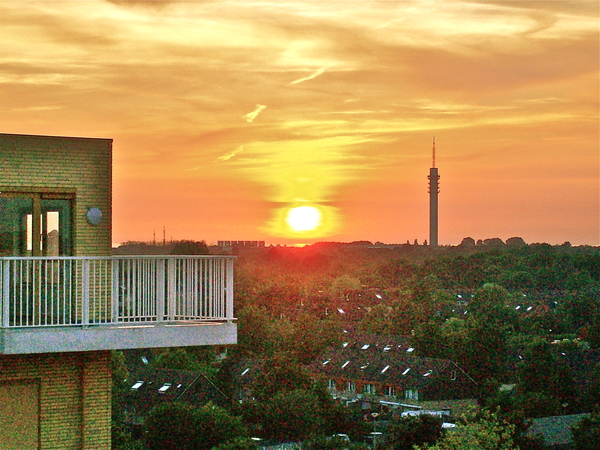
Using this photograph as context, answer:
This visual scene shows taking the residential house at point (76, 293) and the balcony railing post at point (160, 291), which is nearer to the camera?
the residential house at point (76, 293)

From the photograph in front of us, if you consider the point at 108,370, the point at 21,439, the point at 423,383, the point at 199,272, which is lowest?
the point at 423,383

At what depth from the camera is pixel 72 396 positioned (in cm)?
1435

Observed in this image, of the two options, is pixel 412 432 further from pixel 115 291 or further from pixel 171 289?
pixel 115 291

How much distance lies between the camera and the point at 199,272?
14.0 metres

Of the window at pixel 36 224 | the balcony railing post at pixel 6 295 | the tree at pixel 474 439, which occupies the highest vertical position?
the window at pixel 36 224

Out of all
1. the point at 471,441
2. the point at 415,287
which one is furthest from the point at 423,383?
the point at 415,287

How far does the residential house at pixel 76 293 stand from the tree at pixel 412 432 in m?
38.5

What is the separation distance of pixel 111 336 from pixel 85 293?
712mm

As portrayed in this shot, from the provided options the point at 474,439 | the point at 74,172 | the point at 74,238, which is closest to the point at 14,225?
the point at 74,238

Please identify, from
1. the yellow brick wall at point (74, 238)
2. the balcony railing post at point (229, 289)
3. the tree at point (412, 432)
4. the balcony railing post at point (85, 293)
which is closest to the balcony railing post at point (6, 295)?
the balcony railing post at point (85, 293)

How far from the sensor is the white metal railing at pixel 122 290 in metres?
13.7

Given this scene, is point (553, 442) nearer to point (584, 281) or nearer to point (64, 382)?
point (64, 382)

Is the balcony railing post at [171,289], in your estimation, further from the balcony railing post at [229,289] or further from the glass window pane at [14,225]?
the glass window pane at [14,225]

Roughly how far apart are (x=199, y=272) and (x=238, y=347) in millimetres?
86248
